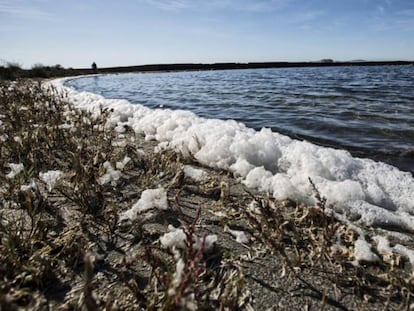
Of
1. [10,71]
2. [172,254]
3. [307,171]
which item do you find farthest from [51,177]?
[10,71]

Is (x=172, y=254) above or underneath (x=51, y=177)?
underneath

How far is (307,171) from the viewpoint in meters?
2.89

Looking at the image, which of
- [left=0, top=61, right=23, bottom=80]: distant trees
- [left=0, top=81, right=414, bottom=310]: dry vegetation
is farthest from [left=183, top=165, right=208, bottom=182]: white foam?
[left=0, top=61, right=23, bottom=80]: distant trees

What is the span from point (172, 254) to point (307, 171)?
170cm

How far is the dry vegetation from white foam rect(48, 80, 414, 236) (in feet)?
0.94

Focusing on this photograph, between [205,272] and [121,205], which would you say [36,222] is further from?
[205,272]

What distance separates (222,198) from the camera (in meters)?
2.52

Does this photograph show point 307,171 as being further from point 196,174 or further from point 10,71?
point 10,71

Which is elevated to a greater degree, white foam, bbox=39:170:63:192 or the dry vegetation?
white foam, bbox=39:170:63:192

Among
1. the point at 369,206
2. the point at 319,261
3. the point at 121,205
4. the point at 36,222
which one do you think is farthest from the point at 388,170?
the point at 36,222

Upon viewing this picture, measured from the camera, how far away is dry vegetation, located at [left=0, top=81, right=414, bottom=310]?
1430 mm

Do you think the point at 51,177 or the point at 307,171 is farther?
the point at 307,171

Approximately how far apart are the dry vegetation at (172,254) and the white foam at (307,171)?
29 centimetres

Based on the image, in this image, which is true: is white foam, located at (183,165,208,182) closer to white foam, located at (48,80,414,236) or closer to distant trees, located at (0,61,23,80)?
white foam, located at (48,80,414,236)
